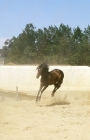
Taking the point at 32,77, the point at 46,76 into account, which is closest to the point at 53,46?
the point at 32,77

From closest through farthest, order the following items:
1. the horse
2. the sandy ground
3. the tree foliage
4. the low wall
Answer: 1. the sandy ground
2. the horse
3. the low wall
4. the tree foliage

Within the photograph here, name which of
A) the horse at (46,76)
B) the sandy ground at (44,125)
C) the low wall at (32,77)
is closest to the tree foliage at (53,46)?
the low wall at (32,77)

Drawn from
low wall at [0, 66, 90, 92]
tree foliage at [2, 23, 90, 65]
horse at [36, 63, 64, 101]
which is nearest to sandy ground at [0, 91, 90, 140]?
horse at [36, 63, 64, 101]

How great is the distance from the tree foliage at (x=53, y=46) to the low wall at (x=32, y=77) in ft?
67.0

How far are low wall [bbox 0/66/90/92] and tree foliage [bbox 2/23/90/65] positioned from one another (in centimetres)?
2042

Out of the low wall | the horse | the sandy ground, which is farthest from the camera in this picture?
the low wall

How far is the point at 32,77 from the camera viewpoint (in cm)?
2581

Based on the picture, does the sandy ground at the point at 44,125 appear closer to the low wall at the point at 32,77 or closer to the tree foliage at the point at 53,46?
the low wall at the point at 32,77

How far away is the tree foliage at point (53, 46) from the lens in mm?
49306

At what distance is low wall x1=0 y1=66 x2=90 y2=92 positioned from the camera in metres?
25.2

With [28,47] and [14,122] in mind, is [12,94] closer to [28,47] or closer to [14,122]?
[14,122]

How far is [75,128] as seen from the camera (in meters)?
7.85

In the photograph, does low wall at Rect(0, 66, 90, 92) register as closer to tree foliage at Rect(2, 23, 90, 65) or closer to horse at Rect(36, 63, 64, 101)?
horse at Rect(36, 63, 64, 101)

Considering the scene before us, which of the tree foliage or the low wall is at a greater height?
the tree foliage
